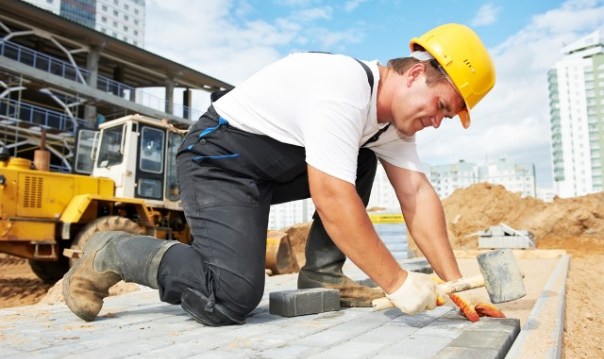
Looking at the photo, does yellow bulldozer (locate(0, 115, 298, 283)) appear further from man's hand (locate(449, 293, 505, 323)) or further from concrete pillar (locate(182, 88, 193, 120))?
concrete pillar (locate(182, 88, 193, 120))

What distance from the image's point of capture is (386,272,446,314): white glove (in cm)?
182

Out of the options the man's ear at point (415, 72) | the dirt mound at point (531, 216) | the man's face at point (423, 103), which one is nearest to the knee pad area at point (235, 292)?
the man's face at point (423, 103)

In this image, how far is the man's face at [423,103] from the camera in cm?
200

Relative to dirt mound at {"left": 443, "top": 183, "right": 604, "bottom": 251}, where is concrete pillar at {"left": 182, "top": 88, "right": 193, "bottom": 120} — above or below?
above

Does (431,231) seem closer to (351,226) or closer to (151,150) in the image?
(351,226)

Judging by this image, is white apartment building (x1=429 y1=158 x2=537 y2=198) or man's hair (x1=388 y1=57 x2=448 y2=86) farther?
white apartment building (x1=429 y1=158 x2=537 y2=198)

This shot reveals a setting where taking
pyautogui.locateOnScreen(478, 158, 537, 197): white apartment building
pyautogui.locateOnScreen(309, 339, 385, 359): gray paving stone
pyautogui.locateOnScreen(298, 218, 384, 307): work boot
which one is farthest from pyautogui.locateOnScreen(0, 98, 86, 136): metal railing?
pyautogui.locateOnScreen(478, 158, 537, 197): white apartment building

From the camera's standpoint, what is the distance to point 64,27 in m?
20.5

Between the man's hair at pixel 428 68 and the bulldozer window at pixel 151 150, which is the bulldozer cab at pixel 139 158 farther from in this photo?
the man's hair at pixel 428 68

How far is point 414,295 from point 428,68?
96 centimetres

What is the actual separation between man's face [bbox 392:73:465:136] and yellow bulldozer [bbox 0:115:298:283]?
419 centimetres

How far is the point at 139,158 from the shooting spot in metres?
6.97

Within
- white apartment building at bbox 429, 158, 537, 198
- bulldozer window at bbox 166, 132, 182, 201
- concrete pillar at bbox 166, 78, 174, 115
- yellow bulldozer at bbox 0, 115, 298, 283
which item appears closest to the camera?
yellow bulldozer at bbox 0, 115, 298, 283

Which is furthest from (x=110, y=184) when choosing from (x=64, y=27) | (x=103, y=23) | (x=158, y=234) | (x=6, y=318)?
(x=103, y=23)
